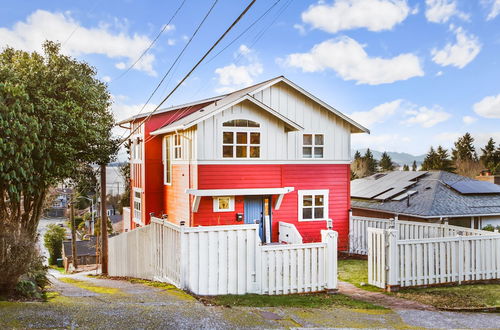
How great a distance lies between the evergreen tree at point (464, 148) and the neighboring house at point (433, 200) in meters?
55.8

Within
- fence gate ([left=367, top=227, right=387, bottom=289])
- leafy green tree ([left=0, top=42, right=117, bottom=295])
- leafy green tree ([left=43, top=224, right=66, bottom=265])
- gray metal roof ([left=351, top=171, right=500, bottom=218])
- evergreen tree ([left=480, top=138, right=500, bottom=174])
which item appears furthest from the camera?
evergreen tree ([left=480, top=138, right=500, bottom=174])

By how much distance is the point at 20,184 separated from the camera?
8.77 meters

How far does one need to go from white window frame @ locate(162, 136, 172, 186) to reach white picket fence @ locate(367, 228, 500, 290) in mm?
10761

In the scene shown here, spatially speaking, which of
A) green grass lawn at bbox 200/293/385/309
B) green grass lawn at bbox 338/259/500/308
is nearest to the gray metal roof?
green grass lawn at bbox 338/259/500/308

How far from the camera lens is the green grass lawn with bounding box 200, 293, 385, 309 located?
877 centimetres

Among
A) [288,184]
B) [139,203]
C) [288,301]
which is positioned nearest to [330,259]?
[288,301]

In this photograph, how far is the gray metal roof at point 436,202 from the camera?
19984 mm

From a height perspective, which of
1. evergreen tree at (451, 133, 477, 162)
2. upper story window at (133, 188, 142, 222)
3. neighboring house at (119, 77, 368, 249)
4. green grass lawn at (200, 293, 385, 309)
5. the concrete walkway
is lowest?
green grass lawn at (200, 293, 385, 309)

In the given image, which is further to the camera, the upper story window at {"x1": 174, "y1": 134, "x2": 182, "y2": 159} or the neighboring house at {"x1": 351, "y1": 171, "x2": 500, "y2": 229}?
the neighboring house at {"x1": 351, "y1": 171, "x2": 500, "y2": 229}

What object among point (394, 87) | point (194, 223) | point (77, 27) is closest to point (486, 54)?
point (394, 87)

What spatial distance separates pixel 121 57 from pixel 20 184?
40.2ft

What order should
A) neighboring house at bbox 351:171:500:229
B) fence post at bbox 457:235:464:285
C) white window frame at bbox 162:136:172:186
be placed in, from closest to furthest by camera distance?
fence post at bbox 457:235:464:285
white window frame at bbox 162:136:172:186
neighboring house at bbox 351:171:500:229

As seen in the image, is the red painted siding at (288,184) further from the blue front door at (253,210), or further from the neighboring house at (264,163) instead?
the blue front door at (253,210)

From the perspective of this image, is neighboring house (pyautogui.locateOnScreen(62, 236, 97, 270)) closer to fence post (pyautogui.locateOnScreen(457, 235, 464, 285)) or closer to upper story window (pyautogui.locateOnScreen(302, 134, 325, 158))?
upper story window (pyautogui.locateOnScreen(302, 134, 325, 158))
